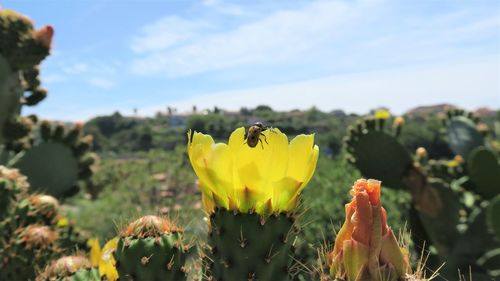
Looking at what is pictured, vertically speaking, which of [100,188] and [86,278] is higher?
[86,278]

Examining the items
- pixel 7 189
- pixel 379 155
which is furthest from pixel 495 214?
pixel 7 189

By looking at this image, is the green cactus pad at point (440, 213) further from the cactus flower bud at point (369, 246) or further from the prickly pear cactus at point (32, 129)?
the cactus flower bud at point (369, 246)

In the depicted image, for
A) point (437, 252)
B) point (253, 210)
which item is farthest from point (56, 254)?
point (437, 252)

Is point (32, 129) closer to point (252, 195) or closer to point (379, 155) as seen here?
point (379, 155)

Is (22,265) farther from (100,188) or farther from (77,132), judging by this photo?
(100,188)

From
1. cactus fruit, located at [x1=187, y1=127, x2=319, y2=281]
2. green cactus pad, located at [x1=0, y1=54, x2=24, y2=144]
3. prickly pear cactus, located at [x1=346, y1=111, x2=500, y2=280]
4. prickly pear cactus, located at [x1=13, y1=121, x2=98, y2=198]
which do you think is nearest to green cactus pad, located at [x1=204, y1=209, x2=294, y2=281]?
cactus fruit, located at [x1=187, y1=127, x2=319, y2=281]

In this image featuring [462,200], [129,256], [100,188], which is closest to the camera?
[129,256]
